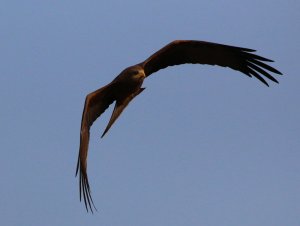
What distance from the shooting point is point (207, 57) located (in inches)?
542

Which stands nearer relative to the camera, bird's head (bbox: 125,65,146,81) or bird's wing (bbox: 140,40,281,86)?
bird's head (bbox: 125,65,146,81)

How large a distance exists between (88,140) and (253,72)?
3.69 metres

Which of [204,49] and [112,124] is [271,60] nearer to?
[204,49]

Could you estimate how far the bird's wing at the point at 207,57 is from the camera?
13.4 metres

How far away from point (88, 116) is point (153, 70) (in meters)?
1.67

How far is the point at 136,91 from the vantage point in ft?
42.2

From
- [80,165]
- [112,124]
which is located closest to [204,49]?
[112,124]

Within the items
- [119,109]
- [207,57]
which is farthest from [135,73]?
[207,57]

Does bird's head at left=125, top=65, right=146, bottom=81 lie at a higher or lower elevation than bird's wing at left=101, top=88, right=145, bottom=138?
higher

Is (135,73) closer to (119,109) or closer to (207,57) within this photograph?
(119,109)

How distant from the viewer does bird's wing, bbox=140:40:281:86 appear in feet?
44.1

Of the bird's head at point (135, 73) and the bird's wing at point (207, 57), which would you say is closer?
the bird's head at point (135, 73)

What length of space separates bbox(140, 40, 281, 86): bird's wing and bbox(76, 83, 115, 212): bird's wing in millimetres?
959

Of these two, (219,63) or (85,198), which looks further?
(219,63)
